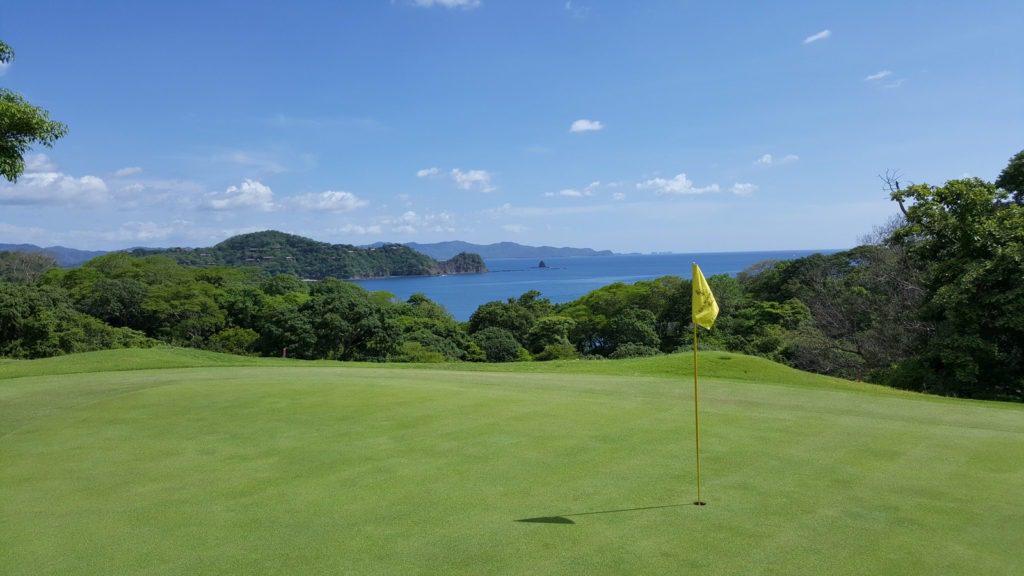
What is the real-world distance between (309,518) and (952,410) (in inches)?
462

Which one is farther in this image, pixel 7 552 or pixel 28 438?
pixel 28 438

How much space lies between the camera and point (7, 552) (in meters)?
5.35

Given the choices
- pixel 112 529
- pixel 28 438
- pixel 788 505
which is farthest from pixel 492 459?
pixel 28 438

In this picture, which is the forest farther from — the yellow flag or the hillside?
Answer: the hillside

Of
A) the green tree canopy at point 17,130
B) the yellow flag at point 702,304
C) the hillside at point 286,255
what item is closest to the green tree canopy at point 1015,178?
the yellow flag at point 702,304

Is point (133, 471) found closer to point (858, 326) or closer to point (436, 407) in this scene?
point (436, 407)

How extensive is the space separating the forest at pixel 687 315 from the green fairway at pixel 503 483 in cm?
746

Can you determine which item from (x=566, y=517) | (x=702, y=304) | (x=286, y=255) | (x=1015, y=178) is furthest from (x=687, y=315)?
(x=286, y=255)

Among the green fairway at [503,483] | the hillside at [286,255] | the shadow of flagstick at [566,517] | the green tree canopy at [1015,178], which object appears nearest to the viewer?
the green fairway at [503,483]

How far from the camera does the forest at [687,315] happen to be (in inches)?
712

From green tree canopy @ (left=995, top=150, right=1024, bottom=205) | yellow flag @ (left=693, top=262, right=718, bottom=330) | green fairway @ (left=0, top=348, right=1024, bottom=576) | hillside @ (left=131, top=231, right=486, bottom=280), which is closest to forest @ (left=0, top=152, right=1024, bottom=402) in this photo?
green tree canopy @ (left=995, top=150, right=1024, bottom=205)

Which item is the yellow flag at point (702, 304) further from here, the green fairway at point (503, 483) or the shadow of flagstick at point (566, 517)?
the shadow of flagstick at point (566, 517)

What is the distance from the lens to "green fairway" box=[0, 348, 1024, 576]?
507 centimetres

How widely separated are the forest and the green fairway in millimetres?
7459
